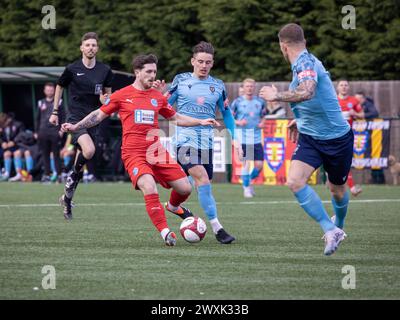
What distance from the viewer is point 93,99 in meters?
14.1

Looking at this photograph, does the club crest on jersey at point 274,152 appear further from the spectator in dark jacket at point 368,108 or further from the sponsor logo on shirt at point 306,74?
the sponsor logo on shirt at point 306,74

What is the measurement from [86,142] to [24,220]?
136 cm

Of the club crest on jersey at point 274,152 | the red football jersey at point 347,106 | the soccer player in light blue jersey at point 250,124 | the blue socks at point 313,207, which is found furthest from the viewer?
the club crest on jersey at point 274,152

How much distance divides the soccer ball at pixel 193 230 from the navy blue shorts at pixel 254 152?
9.50 metres

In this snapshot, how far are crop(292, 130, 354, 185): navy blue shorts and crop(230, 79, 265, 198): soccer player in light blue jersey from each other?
32.3 feet

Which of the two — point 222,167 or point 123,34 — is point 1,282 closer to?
point 222,167

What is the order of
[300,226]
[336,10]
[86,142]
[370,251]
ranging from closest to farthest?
[370,251] → [300,226] → [86,142] → [336,10]

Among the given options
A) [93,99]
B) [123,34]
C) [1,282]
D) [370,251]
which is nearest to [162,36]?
[123,34]

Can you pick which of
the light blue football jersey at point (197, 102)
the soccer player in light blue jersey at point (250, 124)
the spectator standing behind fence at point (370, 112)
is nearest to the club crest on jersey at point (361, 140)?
the spectator standing behind fence at point (370, 112)

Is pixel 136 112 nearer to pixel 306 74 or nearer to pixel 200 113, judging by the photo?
pixel 200 113

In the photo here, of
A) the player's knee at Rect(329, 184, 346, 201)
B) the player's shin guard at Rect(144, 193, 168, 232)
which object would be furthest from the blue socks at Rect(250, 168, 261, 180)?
the player's shin guard at Rect(144, 193, 168, 232)

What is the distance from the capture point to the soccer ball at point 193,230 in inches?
404

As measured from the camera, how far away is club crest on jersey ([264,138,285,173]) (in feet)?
75.6

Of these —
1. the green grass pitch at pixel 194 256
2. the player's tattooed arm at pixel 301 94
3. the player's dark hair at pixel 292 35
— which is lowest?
the green grass pitch at pixel 194 256
